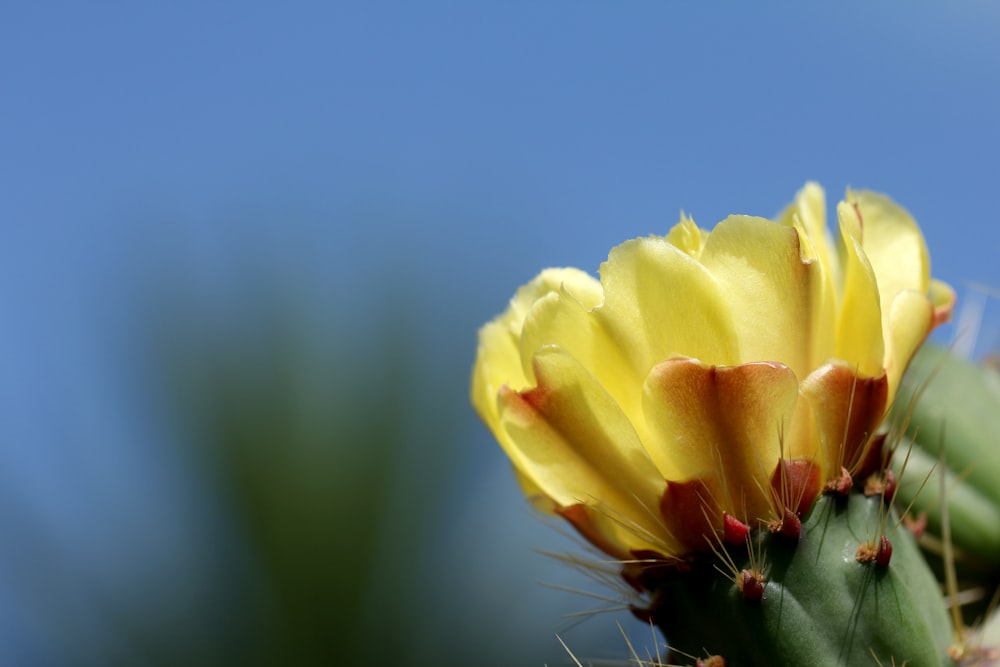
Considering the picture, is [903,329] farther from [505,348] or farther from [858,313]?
[505,348]

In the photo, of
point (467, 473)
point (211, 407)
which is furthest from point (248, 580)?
point (467, 473)

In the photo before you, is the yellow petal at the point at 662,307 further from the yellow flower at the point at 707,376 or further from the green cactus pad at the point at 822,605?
the green cactus pad at the point at 822,605

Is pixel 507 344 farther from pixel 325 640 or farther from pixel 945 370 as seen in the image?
pixel 325 640

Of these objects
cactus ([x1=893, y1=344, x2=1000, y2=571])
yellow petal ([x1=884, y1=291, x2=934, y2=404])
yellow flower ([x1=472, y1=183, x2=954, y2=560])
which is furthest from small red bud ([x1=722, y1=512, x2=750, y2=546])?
cactus ([x1=893, y1=344, x2=1000, y2=571])

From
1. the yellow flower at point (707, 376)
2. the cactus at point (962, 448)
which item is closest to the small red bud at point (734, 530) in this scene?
the yellow flower at point (707, 376)

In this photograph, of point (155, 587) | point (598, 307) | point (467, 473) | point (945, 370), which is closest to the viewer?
point (598, 307)

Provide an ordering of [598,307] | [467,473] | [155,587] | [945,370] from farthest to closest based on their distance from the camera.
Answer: [467,473], [155,587], [945,370], [598,307]

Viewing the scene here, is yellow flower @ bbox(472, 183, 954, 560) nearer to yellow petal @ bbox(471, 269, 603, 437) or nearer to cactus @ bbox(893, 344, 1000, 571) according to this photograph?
yellow petal @ bbox(471, 269, 603, 437)

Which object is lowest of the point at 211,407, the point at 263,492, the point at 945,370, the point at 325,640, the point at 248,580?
the point at 325,640

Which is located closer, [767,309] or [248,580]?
[767,309]
